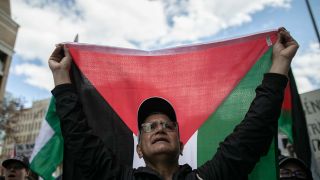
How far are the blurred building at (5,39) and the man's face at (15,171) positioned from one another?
25802 mm

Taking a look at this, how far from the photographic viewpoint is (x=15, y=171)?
4.71m

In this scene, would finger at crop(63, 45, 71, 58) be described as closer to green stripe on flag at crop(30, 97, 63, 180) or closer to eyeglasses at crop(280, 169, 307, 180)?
green stripe on flag at crop(30, 97, 63, 180)

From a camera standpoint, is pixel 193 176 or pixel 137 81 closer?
Result: pixel 193 176

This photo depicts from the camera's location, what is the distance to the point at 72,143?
2.36 meters

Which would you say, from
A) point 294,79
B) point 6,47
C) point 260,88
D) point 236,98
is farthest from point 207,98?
point 6,47

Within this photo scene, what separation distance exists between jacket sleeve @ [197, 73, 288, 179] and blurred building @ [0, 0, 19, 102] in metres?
29.0

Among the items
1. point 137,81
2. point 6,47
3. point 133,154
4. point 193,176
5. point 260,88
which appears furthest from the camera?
point 6,47

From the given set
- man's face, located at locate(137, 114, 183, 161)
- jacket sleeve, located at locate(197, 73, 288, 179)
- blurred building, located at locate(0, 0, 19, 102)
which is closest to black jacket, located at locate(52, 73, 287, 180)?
jacket sleeve, located at locate(197, 73, 288, 179)

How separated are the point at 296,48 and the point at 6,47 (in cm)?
3027

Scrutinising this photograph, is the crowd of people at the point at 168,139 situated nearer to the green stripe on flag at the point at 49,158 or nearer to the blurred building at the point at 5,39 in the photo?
the green stripe on flag at the point at 49,158

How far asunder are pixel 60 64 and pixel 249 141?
1.56m

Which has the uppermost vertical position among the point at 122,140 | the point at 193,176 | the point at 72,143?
the point at 122,140

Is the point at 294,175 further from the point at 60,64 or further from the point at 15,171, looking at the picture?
the point at 15,171

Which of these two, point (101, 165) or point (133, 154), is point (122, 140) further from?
point (101, 165)
